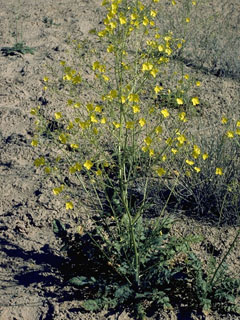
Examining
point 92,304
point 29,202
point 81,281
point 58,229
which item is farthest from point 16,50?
point 92,304

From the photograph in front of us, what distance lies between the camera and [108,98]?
2.18 meters

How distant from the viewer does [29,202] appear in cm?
305

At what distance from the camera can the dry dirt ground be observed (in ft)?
7.84

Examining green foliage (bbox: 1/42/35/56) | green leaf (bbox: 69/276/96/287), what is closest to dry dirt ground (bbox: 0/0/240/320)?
green foliage (bbox: 1/42/35/56)

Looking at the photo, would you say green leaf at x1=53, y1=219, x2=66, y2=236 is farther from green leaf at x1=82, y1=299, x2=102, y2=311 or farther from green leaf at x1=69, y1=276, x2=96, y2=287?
green leaf at x1=82, y1=299, x2=102, y2=311

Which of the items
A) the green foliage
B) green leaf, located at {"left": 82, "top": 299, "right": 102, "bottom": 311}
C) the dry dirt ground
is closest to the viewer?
green leaf, located at {"left": 82, "top": 299, "right": 102, "bottom": 311}

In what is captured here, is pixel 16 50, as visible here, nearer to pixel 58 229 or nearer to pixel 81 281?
pixel 58 229

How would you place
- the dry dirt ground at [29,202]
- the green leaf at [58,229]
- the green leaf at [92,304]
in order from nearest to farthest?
the green leaf at [92,304] → the dry dirt ground at [29,202] → the green leaf at [58,229]

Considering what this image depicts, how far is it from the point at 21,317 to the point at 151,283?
2.85 feet

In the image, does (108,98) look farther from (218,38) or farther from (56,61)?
(218,38)

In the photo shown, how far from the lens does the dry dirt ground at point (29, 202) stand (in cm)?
239

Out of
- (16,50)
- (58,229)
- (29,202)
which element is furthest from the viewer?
(16,50)

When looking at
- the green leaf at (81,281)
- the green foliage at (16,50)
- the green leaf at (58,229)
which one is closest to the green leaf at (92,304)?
the green leaf at (81,281)

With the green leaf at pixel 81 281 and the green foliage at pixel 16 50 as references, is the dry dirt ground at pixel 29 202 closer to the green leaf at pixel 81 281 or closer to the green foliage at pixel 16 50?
the green foliage at pixel 16 50
